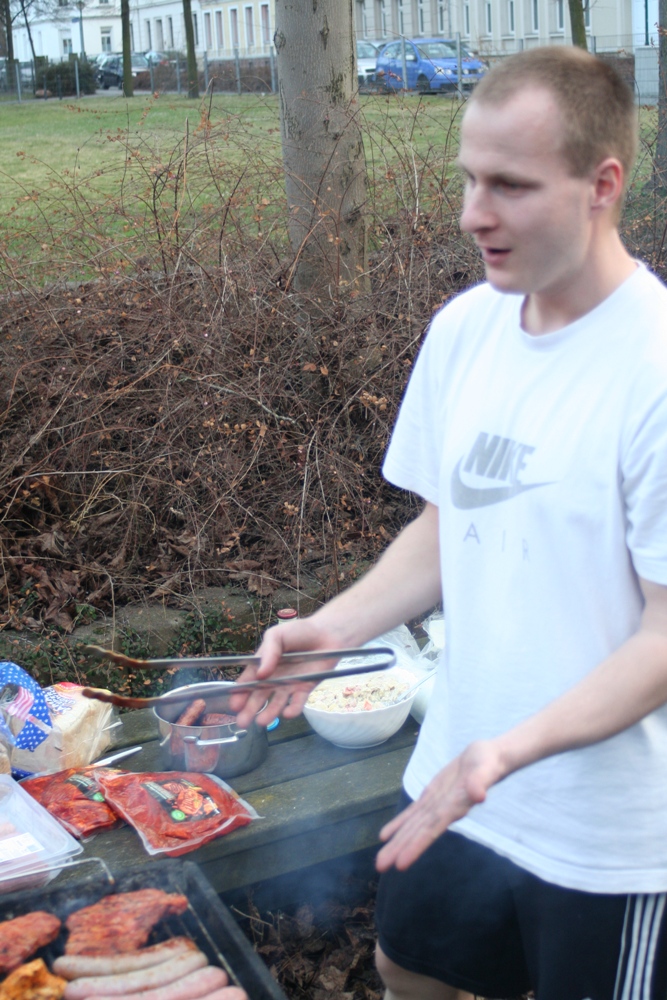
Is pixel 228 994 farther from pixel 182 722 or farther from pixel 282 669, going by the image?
pixel 182 722

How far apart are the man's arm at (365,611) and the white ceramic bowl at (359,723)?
108 centimetres

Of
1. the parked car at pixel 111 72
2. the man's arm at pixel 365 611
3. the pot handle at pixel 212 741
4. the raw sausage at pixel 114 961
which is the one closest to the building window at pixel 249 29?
the parked car at pixel 111 72

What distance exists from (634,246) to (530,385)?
4.15m

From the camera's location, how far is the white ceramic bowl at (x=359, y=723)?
9.41 feet

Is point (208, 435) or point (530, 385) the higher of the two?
point (530, 385)

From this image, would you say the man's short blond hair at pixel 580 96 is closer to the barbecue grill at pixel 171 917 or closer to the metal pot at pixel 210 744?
the barbecue grill at pixel 171 917

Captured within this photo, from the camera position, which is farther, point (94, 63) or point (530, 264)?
point (94, 63)

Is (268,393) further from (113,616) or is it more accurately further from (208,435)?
(113,616)

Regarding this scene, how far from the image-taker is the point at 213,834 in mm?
2496

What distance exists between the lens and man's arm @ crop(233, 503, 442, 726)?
171 centimetres

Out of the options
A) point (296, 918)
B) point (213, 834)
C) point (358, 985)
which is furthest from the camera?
point (296, 918)

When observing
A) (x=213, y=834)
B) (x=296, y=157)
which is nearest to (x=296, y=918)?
(x=213, y=834)

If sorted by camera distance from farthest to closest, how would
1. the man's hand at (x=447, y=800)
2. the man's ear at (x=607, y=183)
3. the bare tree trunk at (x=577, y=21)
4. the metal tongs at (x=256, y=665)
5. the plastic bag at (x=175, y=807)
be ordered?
1. the bare tree trunk at (x=577, y=21)
2. the plastic bag at (x=175, y=807)
3. the metal tongs at (x=256, y=665)
4. the man's ear at (x=607, y=183)
5. the man's hand at (x=447, y=800)

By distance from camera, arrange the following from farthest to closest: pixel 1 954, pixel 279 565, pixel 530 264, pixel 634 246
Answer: pixel 634 246, pixel 279 565, pixel 1 954, pixel 530 264
